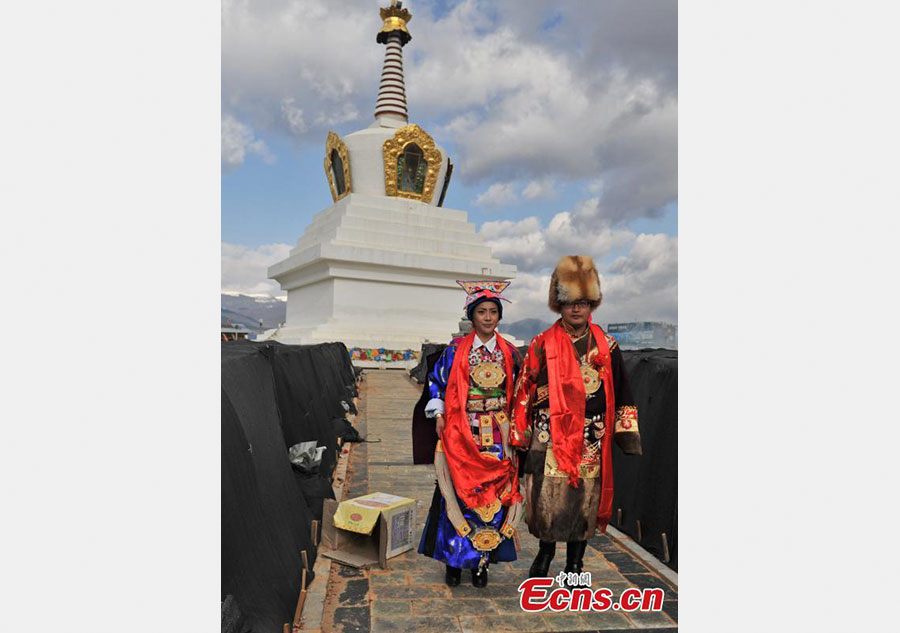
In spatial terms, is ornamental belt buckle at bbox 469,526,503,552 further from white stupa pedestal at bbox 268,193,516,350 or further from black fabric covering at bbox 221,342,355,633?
white stupa pedestal at bbox 268,193,516,350

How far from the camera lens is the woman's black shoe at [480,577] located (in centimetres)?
353

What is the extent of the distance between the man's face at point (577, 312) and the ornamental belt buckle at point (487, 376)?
0.55 meters

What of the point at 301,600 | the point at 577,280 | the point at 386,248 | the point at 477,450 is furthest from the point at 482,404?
the point at 386,248

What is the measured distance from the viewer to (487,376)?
3.59 metres

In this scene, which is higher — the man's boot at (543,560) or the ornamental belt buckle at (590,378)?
the ornamental belt buckle at (590,378)

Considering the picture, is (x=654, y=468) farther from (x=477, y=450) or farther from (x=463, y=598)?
(x=463, y=598)

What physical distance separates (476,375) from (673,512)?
1.71 metres

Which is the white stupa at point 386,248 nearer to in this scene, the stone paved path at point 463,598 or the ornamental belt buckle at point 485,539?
the stone paved path at point 463,598

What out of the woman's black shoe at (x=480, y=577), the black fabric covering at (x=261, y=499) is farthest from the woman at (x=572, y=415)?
the black fabric covering at (x=261, y=499)

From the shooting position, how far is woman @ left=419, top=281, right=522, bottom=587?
3516 mm

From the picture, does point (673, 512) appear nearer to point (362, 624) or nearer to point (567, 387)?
point (567, 387)

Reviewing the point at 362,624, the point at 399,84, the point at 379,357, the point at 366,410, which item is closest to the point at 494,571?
the point at 362,624

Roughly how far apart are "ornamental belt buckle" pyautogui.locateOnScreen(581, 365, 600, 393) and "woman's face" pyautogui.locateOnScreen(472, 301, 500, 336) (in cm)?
59

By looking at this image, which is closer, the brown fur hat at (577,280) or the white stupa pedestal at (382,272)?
the brown fur hat at (577,280)
